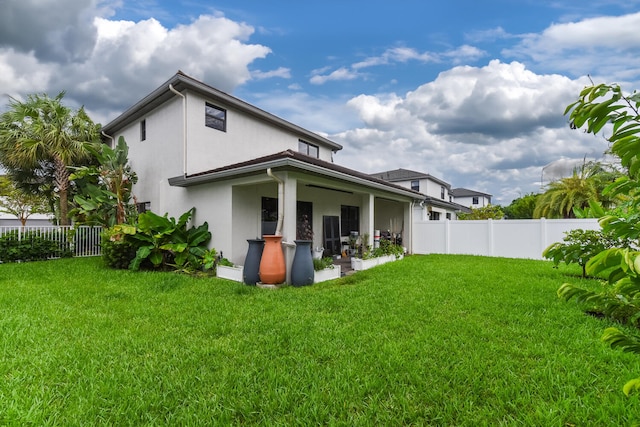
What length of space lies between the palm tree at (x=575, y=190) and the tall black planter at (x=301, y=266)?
51.8 ft

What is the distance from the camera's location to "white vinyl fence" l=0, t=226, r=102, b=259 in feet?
36.0

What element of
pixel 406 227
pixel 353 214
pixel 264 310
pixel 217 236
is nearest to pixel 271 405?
pixel 264 310

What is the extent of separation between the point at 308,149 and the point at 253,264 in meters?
9.75

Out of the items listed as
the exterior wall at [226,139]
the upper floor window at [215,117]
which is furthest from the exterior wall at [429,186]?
the upper floor window at [215,117]

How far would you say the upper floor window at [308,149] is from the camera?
15369 millimetres

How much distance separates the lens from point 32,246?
36.0 ft

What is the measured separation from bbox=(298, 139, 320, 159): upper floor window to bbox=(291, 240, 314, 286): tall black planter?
349 inches

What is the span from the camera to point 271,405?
269 centimetres

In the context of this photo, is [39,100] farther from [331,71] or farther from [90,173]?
[331,71]

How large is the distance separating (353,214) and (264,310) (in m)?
9.36

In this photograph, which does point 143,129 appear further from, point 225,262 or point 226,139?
point 225,262

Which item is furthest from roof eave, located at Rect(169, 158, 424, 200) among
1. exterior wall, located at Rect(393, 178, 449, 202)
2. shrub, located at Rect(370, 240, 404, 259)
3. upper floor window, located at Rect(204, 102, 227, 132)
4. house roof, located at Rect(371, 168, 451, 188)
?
house roof, located at Rect(371, 168, 451, 188)

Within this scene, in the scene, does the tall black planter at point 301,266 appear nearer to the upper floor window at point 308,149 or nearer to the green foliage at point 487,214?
the upper floor window at point 308,149


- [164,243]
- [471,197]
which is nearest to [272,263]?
[164,243]
